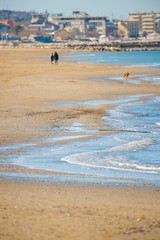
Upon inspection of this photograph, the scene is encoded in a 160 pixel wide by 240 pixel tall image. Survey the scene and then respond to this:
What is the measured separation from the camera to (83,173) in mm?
7336

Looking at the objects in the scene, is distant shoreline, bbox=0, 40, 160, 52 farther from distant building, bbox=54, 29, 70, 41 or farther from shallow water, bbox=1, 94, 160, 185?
A: shallow water, bbox=1, 94, 160, 185

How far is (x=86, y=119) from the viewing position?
1347 centimetres

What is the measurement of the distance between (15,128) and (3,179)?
16.9ft

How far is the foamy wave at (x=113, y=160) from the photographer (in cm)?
780

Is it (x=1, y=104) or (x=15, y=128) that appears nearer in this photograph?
(x=15, y=128)

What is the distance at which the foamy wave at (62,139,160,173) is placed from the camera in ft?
25.6

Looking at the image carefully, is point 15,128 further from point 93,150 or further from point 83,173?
point 83,173

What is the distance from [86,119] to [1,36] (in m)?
172

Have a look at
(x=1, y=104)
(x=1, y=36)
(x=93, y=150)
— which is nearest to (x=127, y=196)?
(x=93, y=150)

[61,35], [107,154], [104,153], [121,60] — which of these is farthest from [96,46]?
[107,154]

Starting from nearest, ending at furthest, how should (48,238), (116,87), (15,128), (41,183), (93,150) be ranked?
(48,238) < (41,183) < (93,150) < (15,128) < (116,87)

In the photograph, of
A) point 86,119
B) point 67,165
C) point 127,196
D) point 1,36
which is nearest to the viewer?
point 127,196

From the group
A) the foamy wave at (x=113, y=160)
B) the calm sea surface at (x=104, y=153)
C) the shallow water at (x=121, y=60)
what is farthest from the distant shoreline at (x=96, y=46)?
the foamy wave at (x=113, y=160)

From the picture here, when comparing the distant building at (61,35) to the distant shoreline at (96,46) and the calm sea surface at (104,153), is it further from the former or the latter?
the calm sea surface at (104,153)
